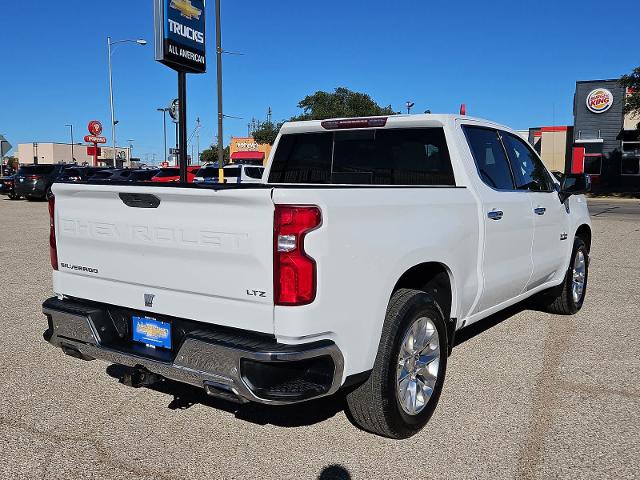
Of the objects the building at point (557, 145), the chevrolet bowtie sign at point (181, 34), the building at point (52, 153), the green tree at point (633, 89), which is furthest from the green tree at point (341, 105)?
the building at point (52, 153)

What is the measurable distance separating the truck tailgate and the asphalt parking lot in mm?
835

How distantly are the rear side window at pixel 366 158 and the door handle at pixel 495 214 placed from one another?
351 mm

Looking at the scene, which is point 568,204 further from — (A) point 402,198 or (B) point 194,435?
(B) point 194,435

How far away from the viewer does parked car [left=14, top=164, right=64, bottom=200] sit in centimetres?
2699

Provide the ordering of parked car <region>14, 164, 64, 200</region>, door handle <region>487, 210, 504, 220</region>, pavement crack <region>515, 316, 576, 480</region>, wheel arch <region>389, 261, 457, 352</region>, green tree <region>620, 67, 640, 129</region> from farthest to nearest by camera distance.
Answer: green tree <region>620, 67, 640, 129</region>
parked car <region>14, 164, 64, 200</region>
door handle <region>487, 210, 504, 220</region>
wheel arch <region>389, 261, 457, 352</region>
pavement crack <region>515, 316, 576, 480</region>

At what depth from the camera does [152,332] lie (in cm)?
333

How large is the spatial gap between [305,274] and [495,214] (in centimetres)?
212

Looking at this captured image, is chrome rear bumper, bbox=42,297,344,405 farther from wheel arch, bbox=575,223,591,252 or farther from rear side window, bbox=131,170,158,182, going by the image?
rear side window, bbox=131,170,158,182

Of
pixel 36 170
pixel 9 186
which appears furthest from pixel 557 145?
pixel 9 186

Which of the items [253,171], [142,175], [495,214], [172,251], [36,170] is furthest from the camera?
[142,175]

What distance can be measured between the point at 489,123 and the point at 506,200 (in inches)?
27.4

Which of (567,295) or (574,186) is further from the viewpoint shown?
(567,295)

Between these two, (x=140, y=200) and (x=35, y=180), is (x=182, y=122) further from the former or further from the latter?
(x=35, y=180)

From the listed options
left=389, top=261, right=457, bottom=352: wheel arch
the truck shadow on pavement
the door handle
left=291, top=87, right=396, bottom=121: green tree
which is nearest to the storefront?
left=291, top=87, right=396, bottom=121: green tree
